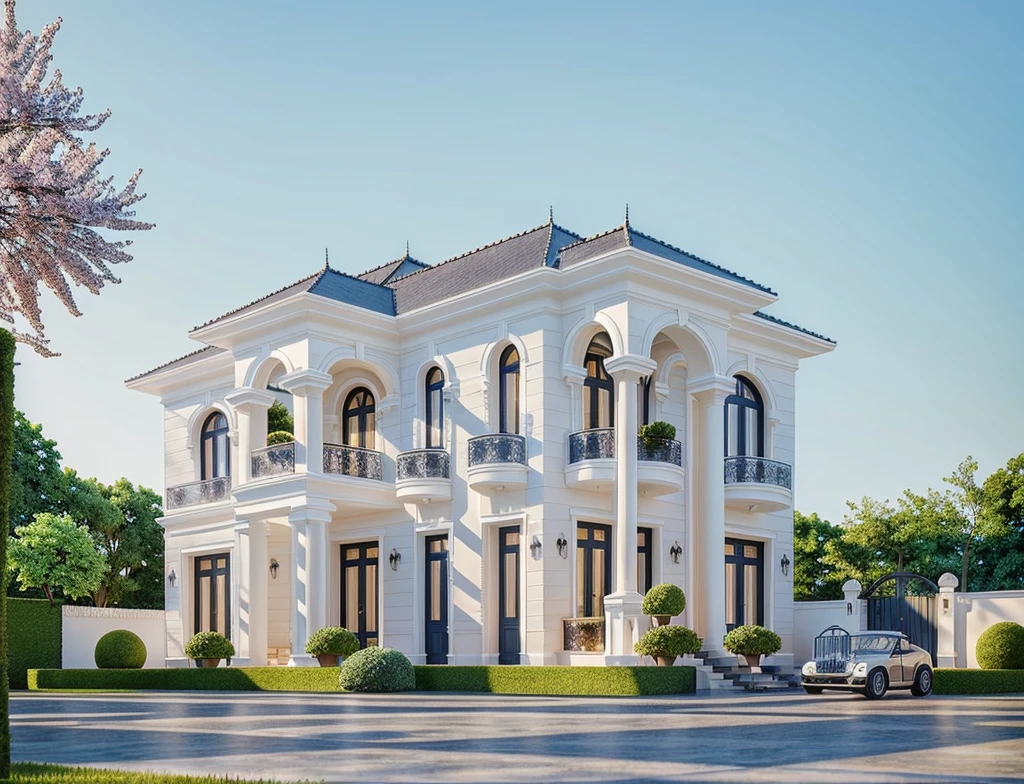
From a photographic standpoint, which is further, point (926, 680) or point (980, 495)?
point (980, 495)

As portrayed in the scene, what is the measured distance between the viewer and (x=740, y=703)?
17.7 metres

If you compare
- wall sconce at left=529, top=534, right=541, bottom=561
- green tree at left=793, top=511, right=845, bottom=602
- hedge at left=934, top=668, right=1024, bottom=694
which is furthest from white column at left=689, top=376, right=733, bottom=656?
green tree at left=793, top=511, right=845, bottom=602

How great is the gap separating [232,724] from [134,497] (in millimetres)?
34228

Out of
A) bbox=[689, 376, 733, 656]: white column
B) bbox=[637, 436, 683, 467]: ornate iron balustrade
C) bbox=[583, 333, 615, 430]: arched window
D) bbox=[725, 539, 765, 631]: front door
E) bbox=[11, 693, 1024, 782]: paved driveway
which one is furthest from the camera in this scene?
bbox=[725, 539, 765, 631]: front door

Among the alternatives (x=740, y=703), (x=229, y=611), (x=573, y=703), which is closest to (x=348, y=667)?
(x=573, y=703)

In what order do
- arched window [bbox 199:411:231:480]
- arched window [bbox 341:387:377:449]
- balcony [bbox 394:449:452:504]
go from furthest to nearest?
arched window [bbox 199:411:231:480] < arched window [bbox 341:387:377:449] < balcony [bbox 394:449:452:504]

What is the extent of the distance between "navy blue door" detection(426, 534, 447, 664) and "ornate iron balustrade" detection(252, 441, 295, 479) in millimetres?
3463

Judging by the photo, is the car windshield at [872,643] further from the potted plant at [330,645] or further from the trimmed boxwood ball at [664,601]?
the potted plant at [330,645]

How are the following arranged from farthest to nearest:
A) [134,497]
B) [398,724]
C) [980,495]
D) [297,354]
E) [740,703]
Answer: [134,497] → [980,495] → [297,354] → [740,703] → [398,724]

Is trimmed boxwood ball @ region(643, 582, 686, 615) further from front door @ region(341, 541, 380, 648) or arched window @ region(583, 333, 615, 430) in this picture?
front door @ region(341, 541, 380, 648)

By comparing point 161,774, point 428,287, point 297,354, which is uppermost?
point 428,287

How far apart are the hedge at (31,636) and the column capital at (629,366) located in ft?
55.0

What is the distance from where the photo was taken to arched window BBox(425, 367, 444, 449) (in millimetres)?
25891

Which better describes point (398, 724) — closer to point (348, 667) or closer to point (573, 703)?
point (573, 703)
